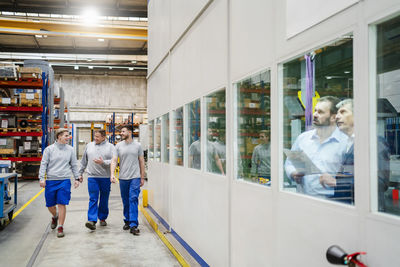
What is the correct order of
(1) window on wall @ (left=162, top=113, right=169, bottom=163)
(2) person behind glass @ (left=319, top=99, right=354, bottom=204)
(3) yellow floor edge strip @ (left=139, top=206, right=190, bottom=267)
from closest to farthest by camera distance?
(2) person behind glass @ (left=319, top=99, right=354, bottom=204), (3) yellow floor edge strip @ (left=139, top=206, right=190, bottom=267), (1) window on wall @ (left=162, top=113, right=169, bottom=163)

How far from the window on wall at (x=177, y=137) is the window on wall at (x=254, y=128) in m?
2.48

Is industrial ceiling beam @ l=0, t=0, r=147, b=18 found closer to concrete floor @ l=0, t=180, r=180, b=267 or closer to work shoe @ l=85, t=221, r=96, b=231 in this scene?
concrete floor @ l=0, t=180, r=180, b=267

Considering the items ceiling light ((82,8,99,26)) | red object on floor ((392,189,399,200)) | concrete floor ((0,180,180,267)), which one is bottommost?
concrete floor ((0,180,180,267))

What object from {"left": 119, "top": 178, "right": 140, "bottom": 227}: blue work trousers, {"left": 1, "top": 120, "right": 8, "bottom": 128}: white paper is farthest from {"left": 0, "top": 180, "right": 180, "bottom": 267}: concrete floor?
{"left": 1, "top": 120, "right": 8, "bottom": 128}: white paper

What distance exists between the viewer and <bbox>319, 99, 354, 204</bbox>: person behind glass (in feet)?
7.68

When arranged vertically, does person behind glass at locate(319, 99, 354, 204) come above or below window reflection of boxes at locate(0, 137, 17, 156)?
above

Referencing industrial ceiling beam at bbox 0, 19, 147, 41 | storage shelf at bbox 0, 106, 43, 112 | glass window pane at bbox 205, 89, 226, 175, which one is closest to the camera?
glass window pane at bbox 205, 89, 226, 175

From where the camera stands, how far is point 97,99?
96.9 ft

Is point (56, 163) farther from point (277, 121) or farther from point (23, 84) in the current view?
point (23, 84)

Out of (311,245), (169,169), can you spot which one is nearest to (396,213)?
(311,245)

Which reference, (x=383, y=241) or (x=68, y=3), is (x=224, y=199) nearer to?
(x=383, y=241)

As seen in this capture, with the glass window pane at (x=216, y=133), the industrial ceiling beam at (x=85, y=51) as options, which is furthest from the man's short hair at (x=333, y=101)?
the industrial ceiling beam at (x=85, y=51)

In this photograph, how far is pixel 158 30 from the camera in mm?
8219

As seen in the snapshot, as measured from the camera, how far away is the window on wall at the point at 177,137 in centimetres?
654
